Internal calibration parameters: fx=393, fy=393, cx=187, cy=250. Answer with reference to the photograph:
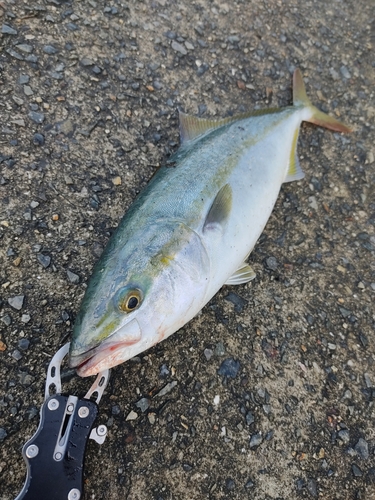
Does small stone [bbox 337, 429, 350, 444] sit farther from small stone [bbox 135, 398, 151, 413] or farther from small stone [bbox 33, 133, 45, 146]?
small stone [bbox 33, 133, 45, 146]

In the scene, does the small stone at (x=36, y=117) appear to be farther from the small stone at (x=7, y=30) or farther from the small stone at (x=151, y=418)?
the small stone at (x=151, y=418)

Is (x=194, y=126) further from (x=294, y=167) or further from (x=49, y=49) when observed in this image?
(x=49, y=49)

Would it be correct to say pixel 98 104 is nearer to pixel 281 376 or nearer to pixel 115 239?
pixel 115 239

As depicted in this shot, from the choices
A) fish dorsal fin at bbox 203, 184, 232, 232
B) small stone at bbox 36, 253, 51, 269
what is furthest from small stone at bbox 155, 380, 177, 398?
small stone at bbox 36, 253, 51, 269

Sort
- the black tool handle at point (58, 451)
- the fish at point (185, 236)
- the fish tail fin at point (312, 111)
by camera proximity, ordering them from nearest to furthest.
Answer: the black tool handle at point (58, 451)
the fish at point (185, 236)
the fish tail fin at point (312, 111)

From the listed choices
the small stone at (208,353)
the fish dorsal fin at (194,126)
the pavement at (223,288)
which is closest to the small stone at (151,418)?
the pavement at (223,288)
